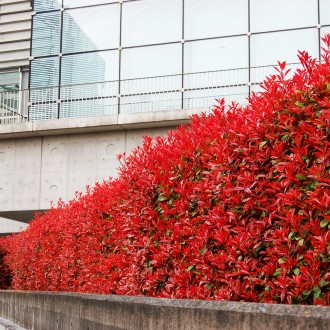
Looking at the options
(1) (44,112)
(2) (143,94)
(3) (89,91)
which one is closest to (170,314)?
(2) (143,94)

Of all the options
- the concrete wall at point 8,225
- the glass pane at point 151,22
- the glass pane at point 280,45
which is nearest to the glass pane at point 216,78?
the glass pane at point 280,45

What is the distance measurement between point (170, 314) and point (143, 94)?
16.5m

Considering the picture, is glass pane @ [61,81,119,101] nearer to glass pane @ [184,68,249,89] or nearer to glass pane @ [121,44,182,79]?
glass pane @ [121,44,182,79]

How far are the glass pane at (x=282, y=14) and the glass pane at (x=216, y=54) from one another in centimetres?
67

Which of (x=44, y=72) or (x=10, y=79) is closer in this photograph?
(x=44, y=72)

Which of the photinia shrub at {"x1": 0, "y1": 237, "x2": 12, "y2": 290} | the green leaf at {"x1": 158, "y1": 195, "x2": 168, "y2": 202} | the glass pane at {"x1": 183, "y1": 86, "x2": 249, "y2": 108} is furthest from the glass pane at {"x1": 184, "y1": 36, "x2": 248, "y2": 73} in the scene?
the green leaf at {"x1": 158, "y1": 195, "x2": 168, "y2": 202}

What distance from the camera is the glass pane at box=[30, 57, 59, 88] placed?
2283cm

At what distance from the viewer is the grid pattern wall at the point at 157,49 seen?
809 inches

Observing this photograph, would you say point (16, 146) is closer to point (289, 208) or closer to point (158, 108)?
point (158, 108)

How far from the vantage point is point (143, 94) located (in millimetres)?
21047

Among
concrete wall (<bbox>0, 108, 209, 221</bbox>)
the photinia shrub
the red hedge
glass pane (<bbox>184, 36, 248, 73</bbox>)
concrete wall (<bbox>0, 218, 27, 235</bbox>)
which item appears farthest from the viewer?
concrete wall (<bbox>0, 218, 27, 235</bbox>)

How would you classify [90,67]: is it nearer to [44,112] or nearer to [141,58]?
[141,58]

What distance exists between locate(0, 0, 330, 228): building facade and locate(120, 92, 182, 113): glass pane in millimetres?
29

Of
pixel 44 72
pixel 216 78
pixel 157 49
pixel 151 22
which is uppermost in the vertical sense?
pixel 151 22
